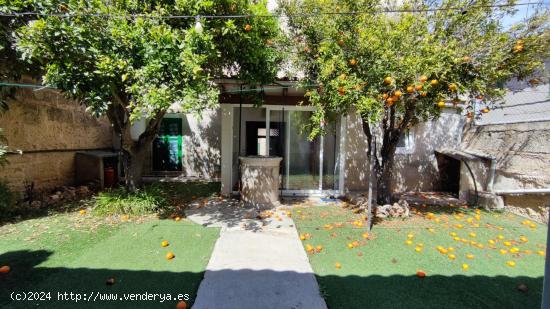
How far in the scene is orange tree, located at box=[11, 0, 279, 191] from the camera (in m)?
3.60

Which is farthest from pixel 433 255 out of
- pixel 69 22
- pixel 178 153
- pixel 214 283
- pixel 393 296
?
pixel 178 153

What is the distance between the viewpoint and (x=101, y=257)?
3.39m

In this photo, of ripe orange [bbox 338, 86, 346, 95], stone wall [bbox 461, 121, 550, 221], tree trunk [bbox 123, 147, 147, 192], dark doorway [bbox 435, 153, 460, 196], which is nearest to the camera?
ripe orange [bbox 338, 86, 346, 95]

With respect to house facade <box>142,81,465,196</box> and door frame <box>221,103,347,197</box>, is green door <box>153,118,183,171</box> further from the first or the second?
door frame <box>221,103,347,197</box>

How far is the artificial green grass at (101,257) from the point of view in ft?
8.89

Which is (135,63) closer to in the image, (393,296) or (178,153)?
(393,296)

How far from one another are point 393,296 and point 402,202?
324 centimetres

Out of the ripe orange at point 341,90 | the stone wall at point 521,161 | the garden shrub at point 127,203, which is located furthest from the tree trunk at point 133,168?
the stone wall at point 521,161

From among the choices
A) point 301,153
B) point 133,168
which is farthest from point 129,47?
point 301,153

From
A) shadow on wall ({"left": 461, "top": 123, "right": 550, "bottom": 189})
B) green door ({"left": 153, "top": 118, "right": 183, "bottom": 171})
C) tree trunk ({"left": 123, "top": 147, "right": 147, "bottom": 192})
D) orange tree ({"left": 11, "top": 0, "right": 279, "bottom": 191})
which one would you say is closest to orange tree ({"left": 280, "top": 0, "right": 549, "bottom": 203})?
orange tree ({"left": 11, "top": 0, "right": 279, "bottom": 191})

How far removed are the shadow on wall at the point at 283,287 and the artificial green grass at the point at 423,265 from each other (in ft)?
0.04

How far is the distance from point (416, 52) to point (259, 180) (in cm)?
384

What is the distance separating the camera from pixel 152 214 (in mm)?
5168

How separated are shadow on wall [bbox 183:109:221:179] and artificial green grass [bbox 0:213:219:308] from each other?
4.34 metres
